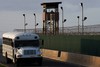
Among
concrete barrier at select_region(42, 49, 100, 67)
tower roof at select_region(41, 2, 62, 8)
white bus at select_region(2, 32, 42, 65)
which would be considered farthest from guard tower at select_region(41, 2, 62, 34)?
white bus at select_region(2, 32, 42, 65)

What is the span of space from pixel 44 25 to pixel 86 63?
4608 centimetres

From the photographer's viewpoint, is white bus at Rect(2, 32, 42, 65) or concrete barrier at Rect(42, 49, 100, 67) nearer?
concrete barrier at Rect(42, 49, 100, 67)

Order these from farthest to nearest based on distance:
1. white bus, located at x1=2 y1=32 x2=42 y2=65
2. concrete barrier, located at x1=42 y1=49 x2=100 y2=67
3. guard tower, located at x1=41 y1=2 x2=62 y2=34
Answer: guard tower, located at x1=41 y1=2 x2=62 y2=34
white bus, located at x1=2 y1=32 x2=42 y2=65
concrete barrier, located at x1=42 y1=49 x2=100 y2=67

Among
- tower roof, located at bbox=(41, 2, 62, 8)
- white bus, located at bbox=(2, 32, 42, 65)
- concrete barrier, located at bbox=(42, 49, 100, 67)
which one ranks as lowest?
concrete barrier, located at bbox=(42, 49, 100, 67)

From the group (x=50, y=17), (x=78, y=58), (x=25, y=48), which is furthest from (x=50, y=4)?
(x=25, y=48)

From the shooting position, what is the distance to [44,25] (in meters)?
80.7

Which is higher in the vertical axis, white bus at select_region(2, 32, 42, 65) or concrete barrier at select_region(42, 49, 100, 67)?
white bus at select_region(2, 32, 42, 65)

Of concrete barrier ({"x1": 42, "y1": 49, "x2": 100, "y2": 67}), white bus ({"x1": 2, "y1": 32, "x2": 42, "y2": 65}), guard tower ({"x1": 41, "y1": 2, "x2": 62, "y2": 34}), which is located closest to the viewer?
concrete barrier ({"x1": 42, "y1": 49, "x2": 100, "y2": 67})

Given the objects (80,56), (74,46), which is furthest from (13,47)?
(74,46)

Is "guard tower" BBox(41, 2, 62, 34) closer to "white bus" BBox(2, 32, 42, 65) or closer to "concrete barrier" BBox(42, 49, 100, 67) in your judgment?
"concrete barrier" BBox(42, 49, 100, 67)

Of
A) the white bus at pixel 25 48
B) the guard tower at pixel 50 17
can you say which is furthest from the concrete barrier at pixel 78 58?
the guard tower at pixel 50 17

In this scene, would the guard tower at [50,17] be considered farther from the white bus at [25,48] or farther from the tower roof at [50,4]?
the white bus at [25,48]

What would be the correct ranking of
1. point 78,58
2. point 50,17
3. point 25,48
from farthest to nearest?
point 50,17 < point 78,58 < point 25,48

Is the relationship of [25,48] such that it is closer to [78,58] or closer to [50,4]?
[78,58]
